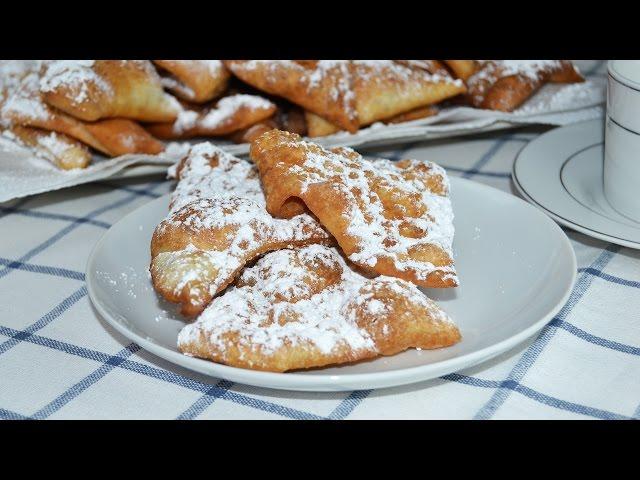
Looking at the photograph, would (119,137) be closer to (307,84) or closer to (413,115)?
(307,84)

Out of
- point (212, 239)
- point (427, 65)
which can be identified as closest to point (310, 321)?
point (212, 239)

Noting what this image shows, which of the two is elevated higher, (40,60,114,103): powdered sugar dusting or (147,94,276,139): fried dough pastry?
(40,60,114,103): powdered sugar dusting

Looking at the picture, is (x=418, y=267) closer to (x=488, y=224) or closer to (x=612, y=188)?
(x=488, y=224)

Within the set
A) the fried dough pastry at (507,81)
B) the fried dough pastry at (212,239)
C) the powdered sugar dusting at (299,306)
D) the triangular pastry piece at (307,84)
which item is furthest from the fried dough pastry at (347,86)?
the powdered sugar dusting at (299,306)

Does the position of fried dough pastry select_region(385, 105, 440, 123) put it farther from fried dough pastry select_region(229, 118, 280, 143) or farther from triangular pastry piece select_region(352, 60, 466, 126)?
fried dough pastry select_region(229, 118, 280, 143)

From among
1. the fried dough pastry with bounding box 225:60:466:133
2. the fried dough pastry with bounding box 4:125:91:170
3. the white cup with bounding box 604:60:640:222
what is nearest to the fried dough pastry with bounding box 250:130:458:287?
the white cup with bounding box 604:60:640:222

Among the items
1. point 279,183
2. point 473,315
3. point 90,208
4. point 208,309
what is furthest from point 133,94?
point 473,315

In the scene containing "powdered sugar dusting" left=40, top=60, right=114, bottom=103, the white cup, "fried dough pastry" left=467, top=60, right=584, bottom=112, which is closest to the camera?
the white cup
